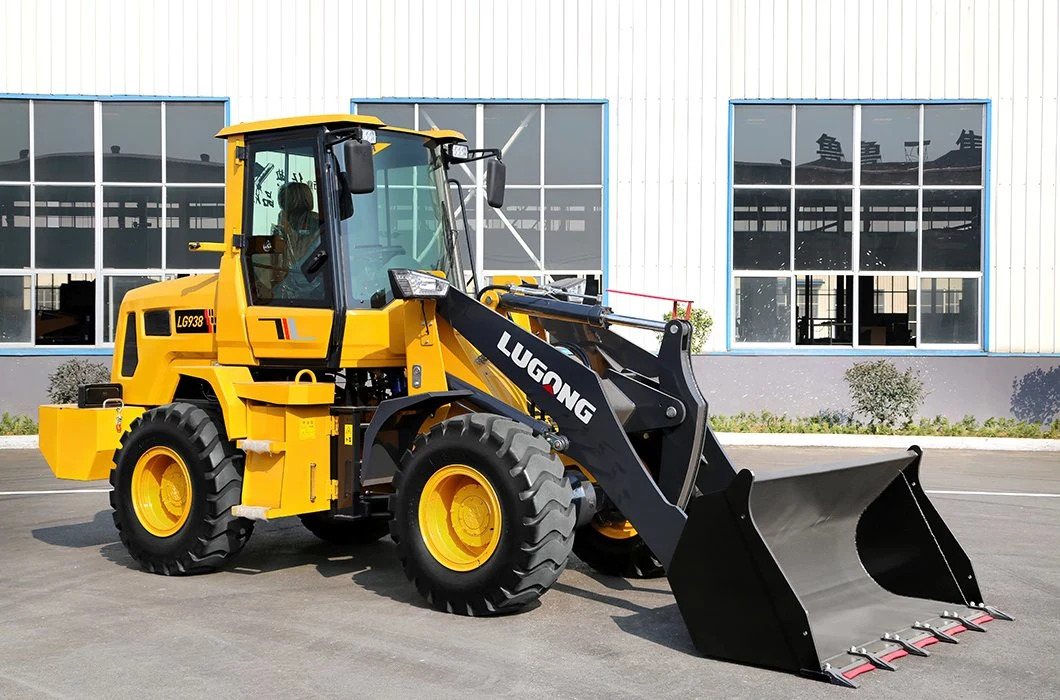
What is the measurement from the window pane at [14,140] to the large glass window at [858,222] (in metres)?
12.2

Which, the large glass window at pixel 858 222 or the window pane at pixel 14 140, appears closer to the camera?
the large glass window at pixel 858 222

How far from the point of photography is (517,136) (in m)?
21.6

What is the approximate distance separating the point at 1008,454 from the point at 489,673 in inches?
544

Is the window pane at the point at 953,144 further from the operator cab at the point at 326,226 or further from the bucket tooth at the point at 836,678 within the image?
the bucket tooth at the point at 836,678

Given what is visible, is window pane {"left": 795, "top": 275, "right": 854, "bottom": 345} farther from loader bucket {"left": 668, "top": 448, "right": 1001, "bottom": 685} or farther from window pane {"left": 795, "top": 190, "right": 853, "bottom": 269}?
loader bucket {"left": 668, "top": 448, "right": 1001, "bottom": 685}

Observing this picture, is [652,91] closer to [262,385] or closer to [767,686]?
[262,385]

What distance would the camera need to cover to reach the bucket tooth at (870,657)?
6.13 meters

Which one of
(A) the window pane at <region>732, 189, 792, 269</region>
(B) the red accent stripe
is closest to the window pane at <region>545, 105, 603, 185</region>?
(A) the window pane at <region>732, 189, 792, 269</region>

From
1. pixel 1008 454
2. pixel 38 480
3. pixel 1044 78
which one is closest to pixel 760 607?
pixel 38 480

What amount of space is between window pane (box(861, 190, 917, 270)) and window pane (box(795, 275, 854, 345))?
23.1 inches

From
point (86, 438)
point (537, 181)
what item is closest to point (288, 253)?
point (86, 438)

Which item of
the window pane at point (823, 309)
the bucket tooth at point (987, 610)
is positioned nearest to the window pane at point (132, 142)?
the window pane at point (823, 309)

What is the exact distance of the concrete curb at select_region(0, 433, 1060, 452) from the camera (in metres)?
18.5

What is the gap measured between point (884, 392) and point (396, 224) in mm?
13101
